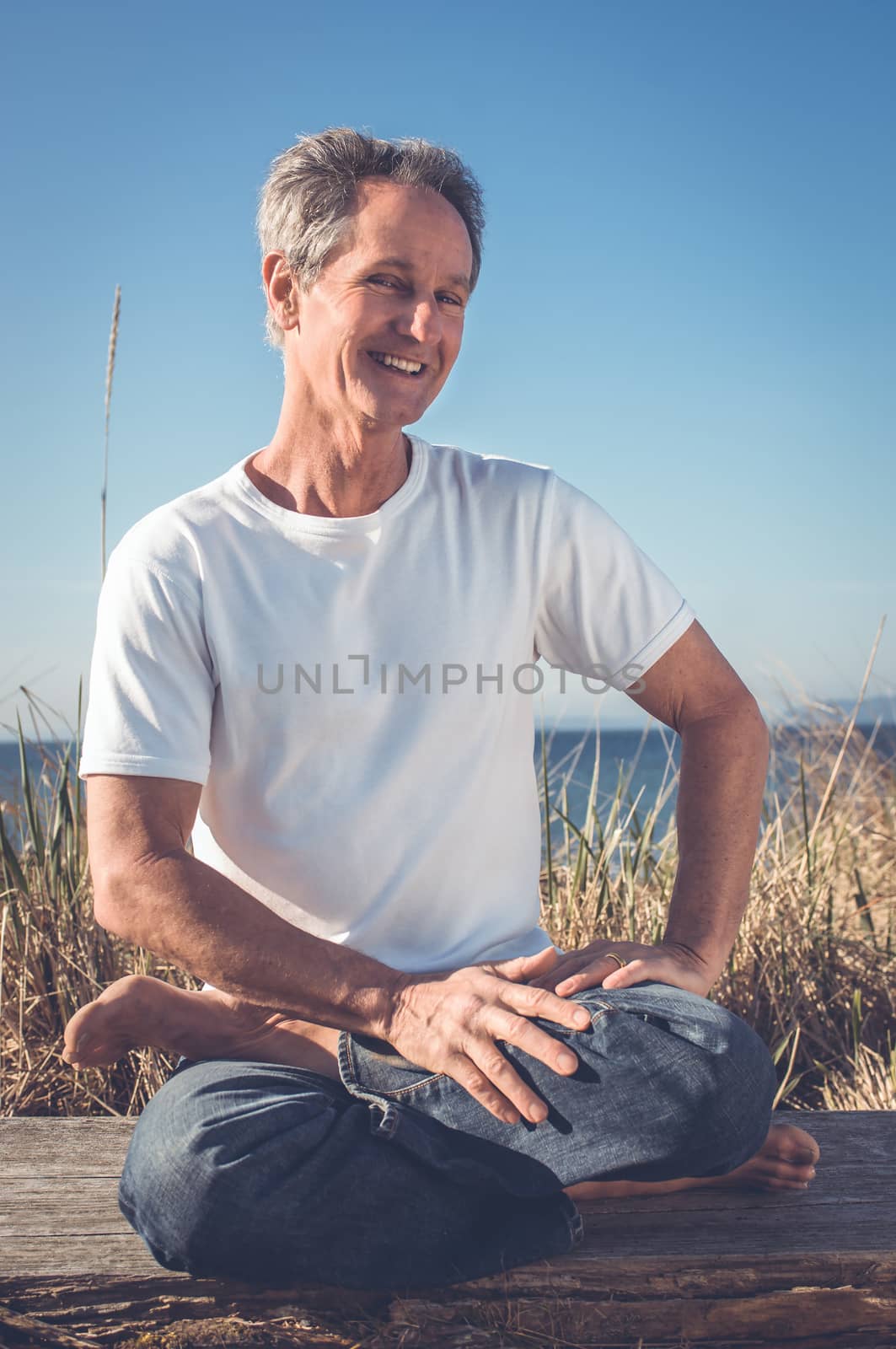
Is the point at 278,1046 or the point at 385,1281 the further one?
the point at 278,1046

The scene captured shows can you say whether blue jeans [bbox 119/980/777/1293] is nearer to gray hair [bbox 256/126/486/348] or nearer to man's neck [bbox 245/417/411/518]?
man's neck [bbox 245/417/411/518]

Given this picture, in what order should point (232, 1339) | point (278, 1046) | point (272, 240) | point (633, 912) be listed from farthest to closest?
point (633, 912)
point (272, 240)
point (278, 1046)
point (232, 1339)

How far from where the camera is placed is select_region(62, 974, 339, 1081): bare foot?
5.33 feet

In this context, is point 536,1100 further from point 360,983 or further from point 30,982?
point 30,982

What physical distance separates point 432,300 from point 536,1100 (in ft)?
3.97

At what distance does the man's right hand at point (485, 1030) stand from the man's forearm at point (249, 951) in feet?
0.16

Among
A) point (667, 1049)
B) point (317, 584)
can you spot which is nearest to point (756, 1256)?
point (667, 1049)

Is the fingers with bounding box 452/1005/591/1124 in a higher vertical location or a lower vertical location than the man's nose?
lower

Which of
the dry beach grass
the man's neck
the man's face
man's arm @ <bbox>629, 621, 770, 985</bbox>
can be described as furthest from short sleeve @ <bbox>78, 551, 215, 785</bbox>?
the dry beach grass

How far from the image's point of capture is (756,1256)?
4.62 ft

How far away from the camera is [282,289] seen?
6.35 ft

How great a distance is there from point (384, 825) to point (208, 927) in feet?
0.99

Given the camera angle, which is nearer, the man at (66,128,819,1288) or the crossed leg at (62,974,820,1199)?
the man at (66,128,819,1288)

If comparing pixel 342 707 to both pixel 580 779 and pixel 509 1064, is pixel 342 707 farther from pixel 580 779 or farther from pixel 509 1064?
pixel 580 779
